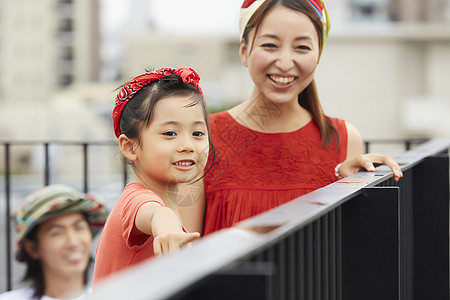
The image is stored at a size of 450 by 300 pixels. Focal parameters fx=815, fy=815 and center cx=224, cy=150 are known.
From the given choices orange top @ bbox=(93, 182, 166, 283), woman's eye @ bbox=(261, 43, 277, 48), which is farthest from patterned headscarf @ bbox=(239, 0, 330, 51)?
orange top @ bbox=(93, 182, 166, 283)

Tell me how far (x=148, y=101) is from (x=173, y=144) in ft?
0.55

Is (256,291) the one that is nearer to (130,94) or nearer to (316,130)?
(130,94)

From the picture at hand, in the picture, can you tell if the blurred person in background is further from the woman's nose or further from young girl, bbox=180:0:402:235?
the woman's nose

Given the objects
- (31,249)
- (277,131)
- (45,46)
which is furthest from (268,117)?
(45,46)

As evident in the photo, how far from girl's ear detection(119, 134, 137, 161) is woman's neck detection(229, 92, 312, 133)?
28.2 inches

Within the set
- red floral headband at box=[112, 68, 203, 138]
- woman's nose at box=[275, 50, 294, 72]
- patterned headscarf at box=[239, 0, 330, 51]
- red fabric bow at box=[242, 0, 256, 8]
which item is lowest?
red floral headband at box=[112, 68, 203, 138]

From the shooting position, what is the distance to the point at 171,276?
1.09 meters

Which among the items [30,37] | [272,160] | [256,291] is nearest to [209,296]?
[256,291]

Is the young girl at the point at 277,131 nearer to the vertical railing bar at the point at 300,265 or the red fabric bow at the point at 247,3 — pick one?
the red fabric bow at the point at 247,3

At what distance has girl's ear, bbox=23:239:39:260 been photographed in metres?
3.66

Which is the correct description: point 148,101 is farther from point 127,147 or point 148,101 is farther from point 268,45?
point 268,45

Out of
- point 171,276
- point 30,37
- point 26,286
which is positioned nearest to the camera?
point 171,276

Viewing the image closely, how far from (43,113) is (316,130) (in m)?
46.2

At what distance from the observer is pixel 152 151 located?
7.55 feet
